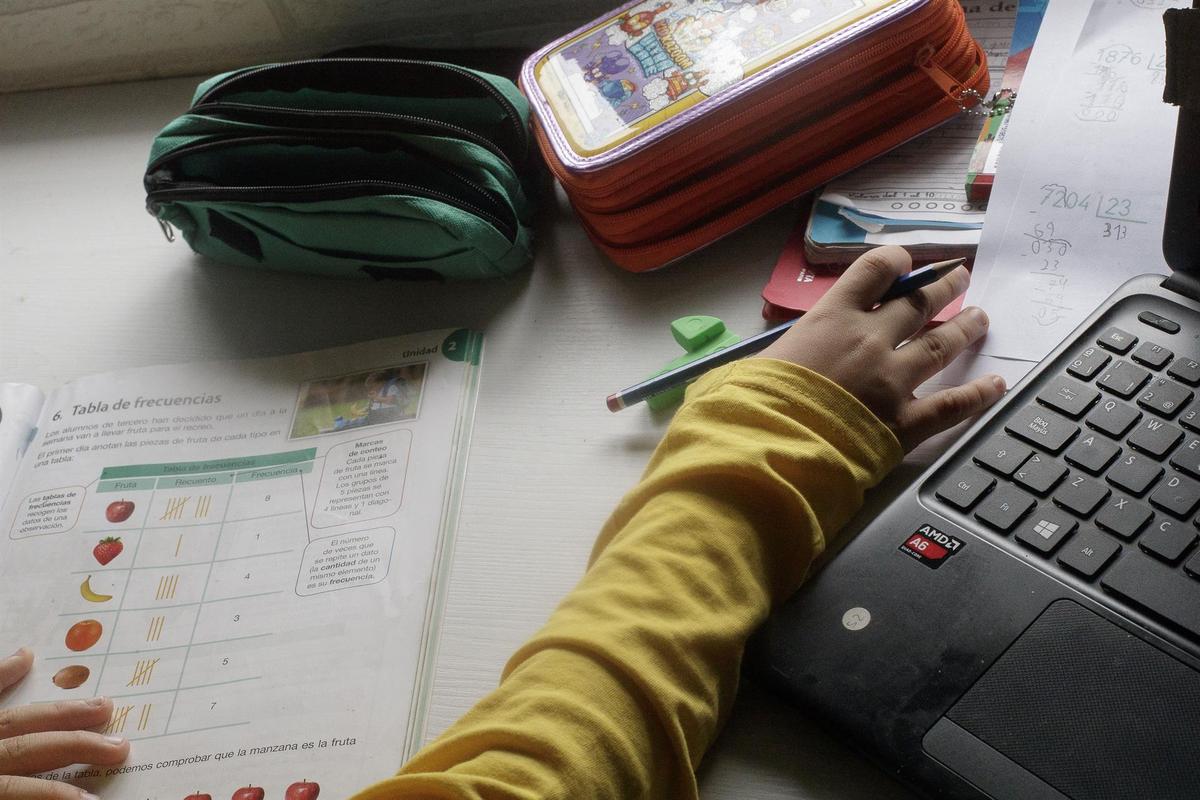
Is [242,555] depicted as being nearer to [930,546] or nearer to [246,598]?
[246,598]

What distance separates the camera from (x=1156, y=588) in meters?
0.44

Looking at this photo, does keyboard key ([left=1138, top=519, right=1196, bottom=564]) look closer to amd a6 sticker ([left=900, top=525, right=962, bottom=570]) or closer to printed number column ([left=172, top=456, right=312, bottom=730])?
amd a6 sticker ([left=900, top=525, right=962, bottom=570])

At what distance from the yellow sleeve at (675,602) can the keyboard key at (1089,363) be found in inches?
3.7

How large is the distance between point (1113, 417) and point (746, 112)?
0.30 m

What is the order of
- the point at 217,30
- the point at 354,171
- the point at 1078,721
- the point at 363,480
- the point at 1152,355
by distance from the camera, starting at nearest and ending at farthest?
the point at 1078,721, the point at 1152,355, the point at 363,480, the point at 354,171, the point at 217,30

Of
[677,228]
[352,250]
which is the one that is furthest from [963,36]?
[352,250]

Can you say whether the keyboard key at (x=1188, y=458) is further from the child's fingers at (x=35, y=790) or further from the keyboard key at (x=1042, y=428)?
the child's fingers at (x=35, y=790)

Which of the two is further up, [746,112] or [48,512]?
[746,112]

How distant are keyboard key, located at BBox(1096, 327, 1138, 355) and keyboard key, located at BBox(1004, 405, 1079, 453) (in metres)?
0.05

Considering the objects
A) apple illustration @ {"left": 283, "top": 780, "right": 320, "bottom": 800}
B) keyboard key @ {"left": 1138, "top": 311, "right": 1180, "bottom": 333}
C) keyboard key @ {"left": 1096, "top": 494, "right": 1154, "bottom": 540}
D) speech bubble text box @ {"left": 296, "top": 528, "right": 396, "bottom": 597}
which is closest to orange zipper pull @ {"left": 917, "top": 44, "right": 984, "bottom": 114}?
keyboard key @ {"left": 1138, "top": 311, "right": 1180, "bottom": 333}

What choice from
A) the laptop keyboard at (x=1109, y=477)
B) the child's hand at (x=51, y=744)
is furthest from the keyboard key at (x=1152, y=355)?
the child's hand at (x=51, y=744)

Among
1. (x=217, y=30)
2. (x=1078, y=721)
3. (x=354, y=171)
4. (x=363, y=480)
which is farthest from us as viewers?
(x=217, y=30)

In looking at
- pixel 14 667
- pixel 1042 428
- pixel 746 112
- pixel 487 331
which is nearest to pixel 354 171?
pixel 487 331

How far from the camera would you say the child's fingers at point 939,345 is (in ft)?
1.86
